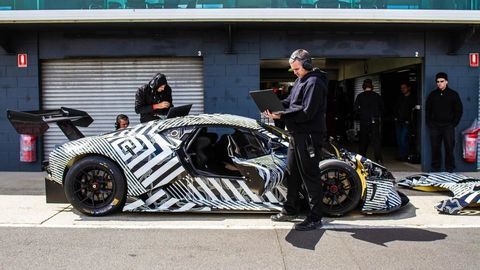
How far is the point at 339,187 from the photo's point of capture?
577 cm

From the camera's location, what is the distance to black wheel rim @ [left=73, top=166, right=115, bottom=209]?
5.84 metres

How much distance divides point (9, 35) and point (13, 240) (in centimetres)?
584

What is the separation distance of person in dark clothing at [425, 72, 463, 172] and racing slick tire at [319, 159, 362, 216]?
4.12m

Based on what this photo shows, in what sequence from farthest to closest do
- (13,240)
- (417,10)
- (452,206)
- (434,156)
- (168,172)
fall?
(434,156), (417,10), (452,206), (168,172), (13,240)

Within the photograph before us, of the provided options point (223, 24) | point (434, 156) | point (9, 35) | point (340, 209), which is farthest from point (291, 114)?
point (9, 35)

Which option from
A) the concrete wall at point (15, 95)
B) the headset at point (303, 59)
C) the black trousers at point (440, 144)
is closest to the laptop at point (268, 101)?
the headset at point (303, 59)

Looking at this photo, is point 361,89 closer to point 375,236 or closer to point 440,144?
point 440,144

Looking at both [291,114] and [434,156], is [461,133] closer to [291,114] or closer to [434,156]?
[434,156]

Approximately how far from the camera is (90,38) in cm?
969

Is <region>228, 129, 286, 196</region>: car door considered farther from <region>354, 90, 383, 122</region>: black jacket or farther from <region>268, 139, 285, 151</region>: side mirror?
<region>354, 90, 383, 122</region>: black jacket

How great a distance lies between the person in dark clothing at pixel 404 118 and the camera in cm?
1098

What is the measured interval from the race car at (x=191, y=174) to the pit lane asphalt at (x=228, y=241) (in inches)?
8.0

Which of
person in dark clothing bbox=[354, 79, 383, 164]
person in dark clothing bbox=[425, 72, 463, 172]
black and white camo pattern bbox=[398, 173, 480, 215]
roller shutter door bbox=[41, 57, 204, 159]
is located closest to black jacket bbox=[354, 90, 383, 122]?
person in dark clothing bbox=[354, 79, 383, 164]

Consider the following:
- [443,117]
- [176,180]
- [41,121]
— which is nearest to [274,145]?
[176,180]
